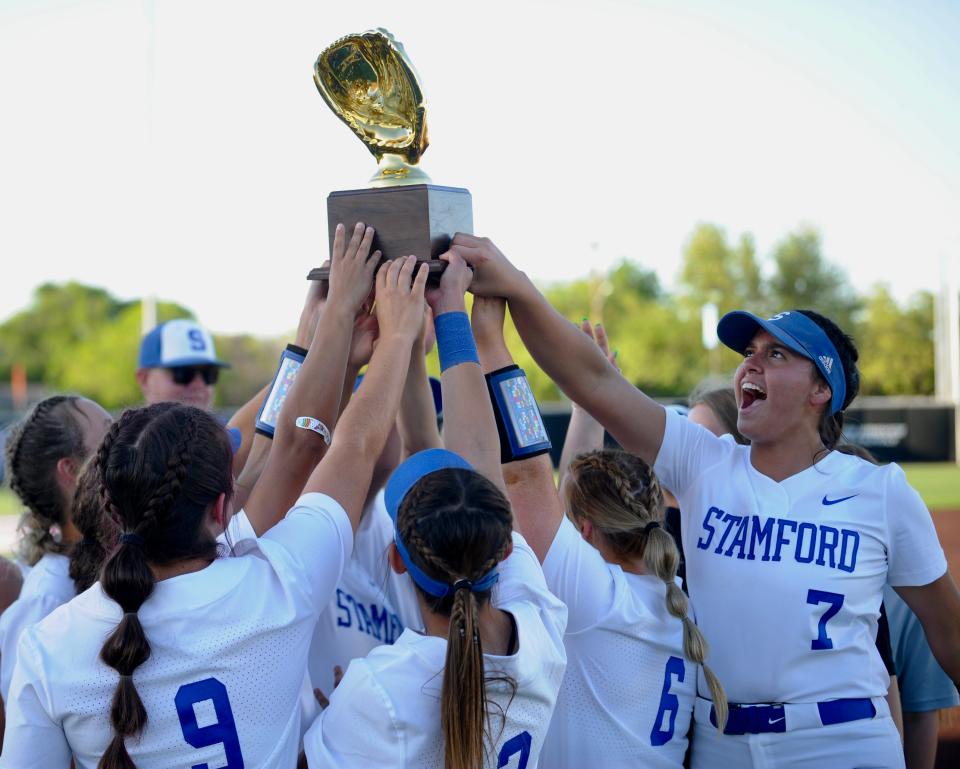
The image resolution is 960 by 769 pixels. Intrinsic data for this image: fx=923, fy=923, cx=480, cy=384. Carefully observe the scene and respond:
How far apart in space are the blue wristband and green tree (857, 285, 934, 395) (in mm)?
48092

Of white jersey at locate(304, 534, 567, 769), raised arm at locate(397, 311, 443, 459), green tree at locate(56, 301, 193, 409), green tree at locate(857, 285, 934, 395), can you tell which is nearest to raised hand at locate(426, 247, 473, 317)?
raised arm at locate(397, 311, 443, 459)

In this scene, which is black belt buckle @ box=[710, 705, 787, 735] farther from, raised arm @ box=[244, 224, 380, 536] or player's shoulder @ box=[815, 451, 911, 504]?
raised arm @ box=[244, 224, 380, 536]

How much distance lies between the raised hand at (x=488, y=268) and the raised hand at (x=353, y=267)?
21 cm

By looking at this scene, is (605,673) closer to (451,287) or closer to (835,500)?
(835,500)

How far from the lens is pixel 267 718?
6.06 ft

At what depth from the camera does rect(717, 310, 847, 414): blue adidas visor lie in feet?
8.82

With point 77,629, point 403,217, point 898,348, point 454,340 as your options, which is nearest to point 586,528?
point 454,340

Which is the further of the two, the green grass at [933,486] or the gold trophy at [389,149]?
the green grass at [933,486]

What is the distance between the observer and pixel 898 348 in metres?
48.5

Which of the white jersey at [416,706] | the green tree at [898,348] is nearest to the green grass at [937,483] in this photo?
the white jersey at [416,706]

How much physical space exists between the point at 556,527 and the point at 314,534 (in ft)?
2.31

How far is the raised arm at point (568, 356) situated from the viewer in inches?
101

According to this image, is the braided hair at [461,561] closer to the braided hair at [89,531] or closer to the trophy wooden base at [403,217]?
the braided hair at [89,531]

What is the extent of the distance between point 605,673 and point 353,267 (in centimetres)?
128
